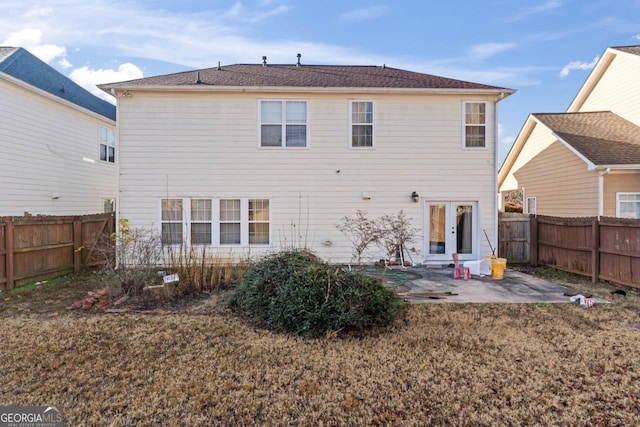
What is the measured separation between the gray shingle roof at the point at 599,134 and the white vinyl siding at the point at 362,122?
23.2 ft

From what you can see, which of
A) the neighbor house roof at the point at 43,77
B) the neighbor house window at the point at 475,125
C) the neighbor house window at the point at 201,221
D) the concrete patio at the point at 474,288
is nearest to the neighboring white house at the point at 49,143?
the neighbor house roof at the point at 43,77

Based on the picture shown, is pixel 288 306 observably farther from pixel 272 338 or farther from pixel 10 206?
pixel 10 206

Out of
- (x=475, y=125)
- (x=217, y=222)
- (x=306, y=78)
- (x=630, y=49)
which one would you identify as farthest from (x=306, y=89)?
(x=630, y=49)

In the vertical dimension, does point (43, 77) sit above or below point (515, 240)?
above

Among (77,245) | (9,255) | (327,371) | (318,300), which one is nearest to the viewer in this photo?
(327,371)

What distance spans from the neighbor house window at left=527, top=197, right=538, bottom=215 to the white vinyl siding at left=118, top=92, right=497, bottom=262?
17.6 ft

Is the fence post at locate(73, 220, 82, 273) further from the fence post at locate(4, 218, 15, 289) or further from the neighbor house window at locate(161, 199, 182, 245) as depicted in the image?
the neighbor house window at locate(161, 199, 182, 245)

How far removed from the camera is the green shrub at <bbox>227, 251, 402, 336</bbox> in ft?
15.0

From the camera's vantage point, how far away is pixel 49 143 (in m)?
11.8

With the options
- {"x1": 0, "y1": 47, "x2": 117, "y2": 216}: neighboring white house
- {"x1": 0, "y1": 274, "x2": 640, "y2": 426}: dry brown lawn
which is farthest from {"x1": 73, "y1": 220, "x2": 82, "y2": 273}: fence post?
{"x1": 0, "y1": 274, "x2": 640, "y2": 426}: dry brown lawn

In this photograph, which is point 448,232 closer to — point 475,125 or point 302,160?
point 475,125

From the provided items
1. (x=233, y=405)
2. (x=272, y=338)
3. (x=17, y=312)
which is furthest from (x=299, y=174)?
(x=233, y=405)

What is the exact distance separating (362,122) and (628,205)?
9021mm

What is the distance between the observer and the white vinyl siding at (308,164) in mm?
9906
